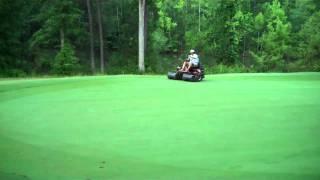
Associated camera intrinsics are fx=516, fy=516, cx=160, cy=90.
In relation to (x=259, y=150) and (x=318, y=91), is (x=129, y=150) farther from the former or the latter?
(x=318, y=91)

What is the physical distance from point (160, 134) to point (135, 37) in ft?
82.3

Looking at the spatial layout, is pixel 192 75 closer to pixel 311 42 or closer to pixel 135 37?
pixel 311 42

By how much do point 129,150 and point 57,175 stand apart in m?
1.43

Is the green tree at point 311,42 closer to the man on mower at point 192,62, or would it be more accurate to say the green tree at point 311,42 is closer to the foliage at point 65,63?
the man on mower at point 192,62

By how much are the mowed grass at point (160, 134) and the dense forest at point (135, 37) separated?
12.8 meters

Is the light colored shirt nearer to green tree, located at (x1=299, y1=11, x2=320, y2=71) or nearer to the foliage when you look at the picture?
green tree, located at (x1=299, y1=11, x2=320, y2=71)

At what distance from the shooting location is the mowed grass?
19.5 ft

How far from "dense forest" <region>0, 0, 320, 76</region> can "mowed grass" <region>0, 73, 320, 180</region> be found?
1278 cm

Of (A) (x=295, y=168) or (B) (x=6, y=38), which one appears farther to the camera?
(B) (x=6, y=38)

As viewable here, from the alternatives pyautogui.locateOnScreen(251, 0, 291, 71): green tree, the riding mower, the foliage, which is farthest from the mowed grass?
pyautogui.locateOnScreen(251, 0, 291, 71): green tree

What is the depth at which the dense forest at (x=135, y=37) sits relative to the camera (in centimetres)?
2742

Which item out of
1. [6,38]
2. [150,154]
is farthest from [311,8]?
[150,154]

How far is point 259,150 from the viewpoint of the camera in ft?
22.4

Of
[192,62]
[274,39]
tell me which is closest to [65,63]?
[192,62]
